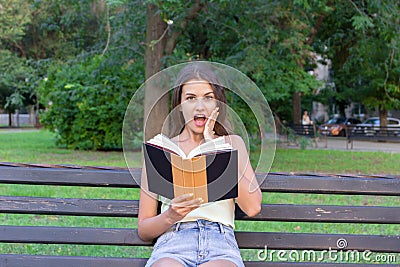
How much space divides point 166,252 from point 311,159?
38.1 feet

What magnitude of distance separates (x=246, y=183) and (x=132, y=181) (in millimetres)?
696

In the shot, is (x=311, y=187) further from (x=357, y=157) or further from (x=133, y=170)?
(x=357, y=157)

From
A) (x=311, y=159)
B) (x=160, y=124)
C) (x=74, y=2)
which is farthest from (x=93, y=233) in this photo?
(x=311, y=159)

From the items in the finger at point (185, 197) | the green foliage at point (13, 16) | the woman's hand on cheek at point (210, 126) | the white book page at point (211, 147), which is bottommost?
the finger at point (185, 197)

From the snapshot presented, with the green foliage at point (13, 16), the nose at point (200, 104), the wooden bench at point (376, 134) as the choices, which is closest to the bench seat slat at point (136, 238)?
the nose at point (200, 104)

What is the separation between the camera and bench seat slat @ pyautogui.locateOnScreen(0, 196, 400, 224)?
272 cm

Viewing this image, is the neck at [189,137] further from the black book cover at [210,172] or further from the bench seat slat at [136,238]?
the bench seat slat at [136,238]

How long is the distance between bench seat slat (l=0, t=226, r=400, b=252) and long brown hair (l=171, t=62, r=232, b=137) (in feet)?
2.50

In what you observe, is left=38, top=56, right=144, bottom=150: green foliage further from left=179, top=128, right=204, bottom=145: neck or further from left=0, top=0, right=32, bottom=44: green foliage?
left=179, top=128, right=204, bottom=145: neck

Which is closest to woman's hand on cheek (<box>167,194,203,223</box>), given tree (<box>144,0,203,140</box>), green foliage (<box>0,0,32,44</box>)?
tree (<box>144,0,203,140</box>)

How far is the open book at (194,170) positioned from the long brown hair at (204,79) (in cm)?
10

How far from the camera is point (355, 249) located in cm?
277

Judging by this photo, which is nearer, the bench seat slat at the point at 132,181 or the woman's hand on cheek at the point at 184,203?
the woman's hand on cheek at the point at 184,203

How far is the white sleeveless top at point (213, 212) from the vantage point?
238 cm
